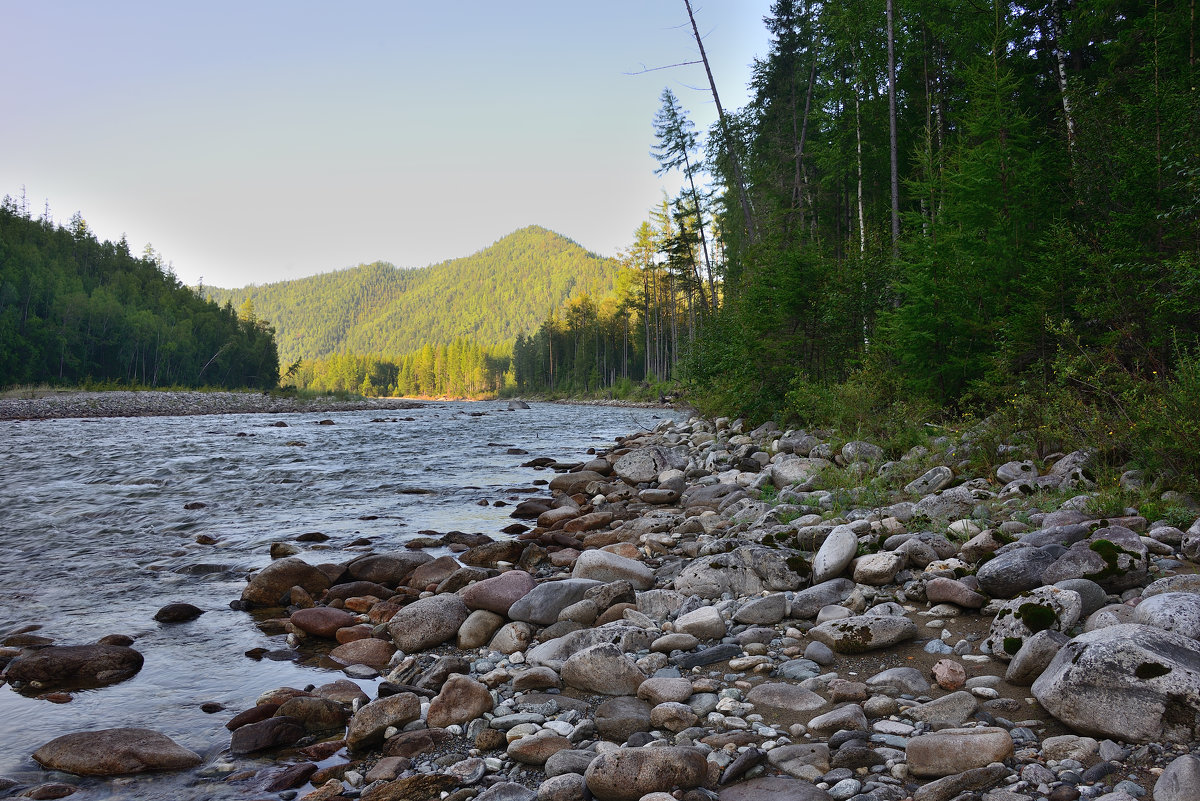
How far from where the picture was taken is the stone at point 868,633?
400cm

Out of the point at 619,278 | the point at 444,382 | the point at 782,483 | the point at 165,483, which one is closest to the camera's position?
the point at 782,483

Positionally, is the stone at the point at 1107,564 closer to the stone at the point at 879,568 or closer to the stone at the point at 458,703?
the stone at the point at 879,568

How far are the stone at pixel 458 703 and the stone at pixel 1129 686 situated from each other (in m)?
3.01

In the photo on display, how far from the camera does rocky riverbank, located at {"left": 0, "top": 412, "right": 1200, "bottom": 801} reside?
2.69m

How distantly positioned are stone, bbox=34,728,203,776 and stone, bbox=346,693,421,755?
2.92ft

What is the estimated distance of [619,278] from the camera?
65.1 metres

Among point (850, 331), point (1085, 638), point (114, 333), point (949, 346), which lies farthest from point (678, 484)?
point (114, 333)

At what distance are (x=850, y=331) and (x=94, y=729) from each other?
1430cm

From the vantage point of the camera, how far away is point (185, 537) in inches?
356

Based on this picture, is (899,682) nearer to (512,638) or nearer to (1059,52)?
(512,638)

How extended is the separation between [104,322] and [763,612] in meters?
80.8

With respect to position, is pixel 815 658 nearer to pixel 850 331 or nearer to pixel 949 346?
pixel 949 346

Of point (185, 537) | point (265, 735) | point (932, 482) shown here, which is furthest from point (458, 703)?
point (185, 537)

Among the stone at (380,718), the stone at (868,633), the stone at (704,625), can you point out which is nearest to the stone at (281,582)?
the stone at (380,718)
